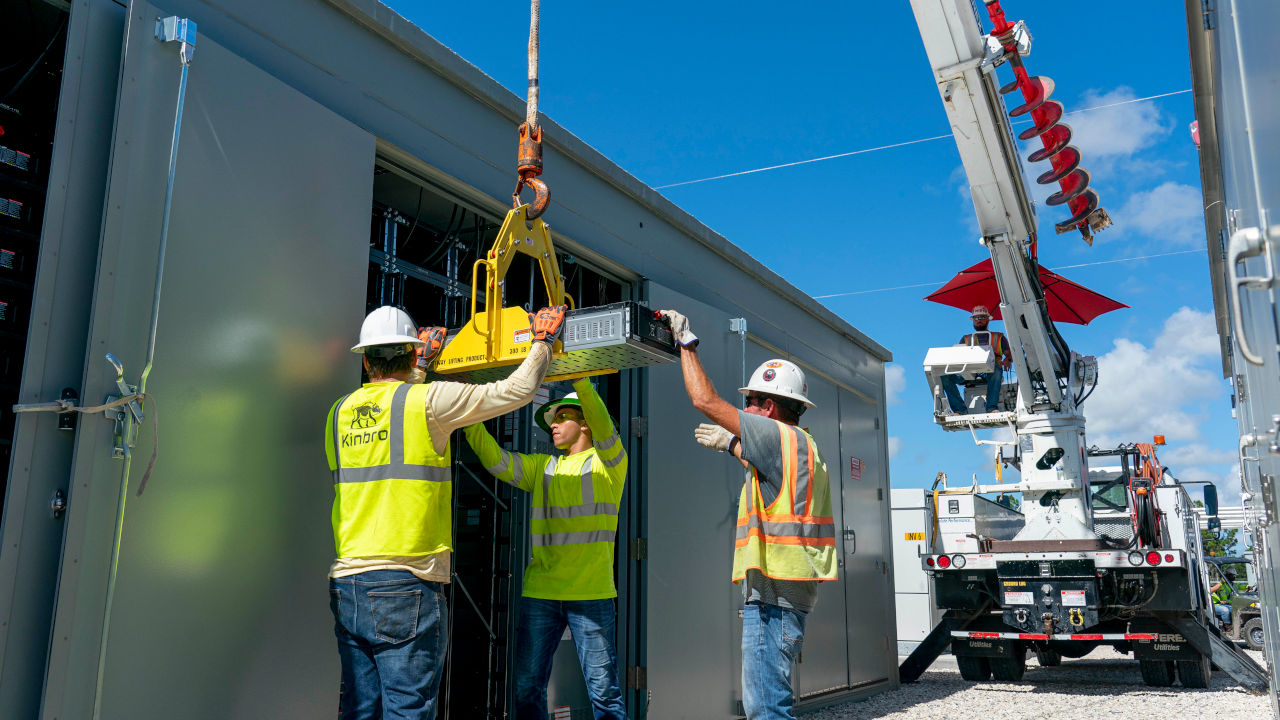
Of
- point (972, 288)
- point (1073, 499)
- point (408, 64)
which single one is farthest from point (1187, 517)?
point (408, 64)

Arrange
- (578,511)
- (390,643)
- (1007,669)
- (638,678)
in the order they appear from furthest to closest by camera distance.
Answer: (1007,669) → (638,678) → (578,511) → (390,643)

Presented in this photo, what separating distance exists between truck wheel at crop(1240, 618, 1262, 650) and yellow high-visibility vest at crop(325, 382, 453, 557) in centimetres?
1351

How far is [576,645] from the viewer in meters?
4.39

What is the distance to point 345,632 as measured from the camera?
10.3 ft

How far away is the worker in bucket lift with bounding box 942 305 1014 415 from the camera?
28.2 feet

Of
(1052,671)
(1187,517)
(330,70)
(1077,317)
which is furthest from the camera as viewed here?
(1052,671)

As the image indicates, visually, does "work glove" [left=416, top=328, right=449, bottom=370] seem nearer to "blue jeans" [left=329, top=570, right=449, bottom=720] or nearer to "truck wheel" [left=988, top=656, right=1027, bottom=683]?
"blue jeans" [left=329, top=570, right=449, bottom=720]

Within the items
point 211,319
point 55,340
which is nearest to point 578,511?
point 211,319

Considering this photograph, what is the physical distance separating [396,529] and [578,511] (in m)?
1.60

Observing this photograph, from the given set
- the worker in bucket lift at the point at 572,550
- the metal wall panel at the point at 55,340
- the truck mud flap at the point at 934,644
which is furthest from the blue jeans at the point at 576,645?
the truck mud flap at the point at 934,644

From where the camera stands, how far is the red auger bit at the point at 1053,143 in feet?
18.4

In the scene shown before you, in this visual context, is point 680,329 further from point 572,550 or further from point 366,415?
point 572,550

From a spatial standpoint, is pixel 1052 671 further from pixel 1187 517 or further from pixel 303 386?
pixel 303 386

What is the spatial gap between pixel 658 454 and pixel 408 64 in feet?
8.44
